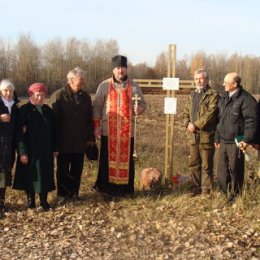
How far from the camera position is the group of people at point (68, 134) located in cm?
614

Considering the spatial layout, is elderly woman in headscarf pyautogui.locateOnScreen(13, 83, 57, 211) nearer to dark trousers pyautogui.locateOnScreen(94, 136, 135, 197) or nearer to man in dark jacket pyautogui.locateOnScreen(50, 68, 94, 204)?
man in dark jacket pyautogui.locateOnScreen(50, 68, 94, 204)

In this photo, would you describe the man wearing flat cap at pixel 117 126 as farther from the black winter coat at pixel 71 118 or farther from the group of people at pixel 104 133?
the black winter coat at pixel 71 118

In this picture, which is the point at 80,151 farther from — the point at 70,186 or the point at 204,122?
the point at 204,122

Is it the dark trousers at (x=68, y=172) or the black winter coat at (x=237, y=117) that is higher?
the black winter coat at (x=237, y=117)

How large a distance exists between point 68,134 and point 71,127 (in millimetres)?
109

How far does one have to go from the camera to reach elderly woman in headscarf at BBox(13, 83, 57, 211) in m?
6.12

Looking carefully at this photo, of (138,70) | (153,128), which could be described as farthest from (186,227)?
(138,70)

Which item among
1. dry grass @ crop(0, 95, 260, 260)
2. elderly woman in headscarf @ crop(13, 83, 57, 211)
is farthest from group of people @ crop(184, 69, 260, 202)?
elderly woman in headscarf @ crop(13, 83, 57, 211)

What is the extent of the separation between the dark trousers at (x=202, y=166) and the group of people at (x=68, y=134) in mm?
958

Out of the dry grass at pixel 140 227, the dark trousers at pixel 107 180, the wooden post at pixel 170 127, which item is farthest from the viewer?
the wooden post at pixel 170 127

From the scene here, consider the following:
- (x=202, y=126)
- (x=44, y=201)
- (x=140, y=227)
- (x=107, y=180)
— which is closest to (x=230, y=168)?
(x=202, y=126)

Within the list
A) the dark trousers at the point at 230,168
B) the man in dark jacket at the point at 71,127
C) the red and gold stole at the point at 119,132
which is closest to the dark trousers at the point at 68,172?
the man in dark jacket at the point at 71,127

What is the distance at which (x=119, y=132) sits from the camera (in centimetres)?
683

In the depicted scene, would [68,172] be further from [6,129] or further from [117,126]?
[6,129]
